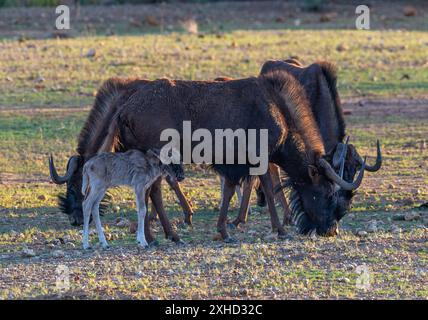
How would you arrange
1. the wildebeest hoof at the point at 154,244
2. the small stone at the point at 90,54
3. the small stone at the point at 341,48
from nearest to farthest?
1. the wildebeest hoof at the point at 154,244
2. the small stone at the point at 90,54
3. the small stone at the point at 341,48

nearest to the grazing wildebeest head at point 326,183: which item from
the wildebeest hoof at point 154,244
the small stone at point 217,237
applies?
the small stone at point 217,237

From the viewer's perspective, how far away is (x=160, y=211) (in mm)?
11188

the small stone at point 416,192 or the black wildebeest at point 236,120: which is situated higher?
the black wildebeest at point 236,120

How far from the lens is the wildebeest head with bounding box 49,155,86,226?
1132 cm

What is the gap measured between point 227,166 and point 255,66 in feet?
45.0

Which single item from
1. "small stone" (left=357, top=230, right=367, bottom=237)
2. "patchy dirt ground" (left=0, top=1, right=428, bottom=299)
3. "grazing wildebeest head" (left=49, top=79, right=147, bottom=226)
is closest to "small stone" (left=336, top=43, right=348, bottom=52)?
"patchy dirt ground" (left=0, top=1, right=428, bottom=299)

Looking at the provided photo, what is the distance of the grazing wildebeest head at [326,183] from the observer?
11320 mm

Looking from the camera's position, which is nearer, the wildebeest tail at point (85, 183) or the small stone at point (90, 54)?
the wildebeest tail at point (85, 183)

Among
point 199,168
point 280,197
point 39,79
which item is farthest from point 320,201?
point 39,79

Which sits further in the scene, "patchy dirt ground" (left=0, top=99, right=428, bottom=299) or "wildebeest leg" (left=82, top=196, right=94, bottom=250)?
"wildebeest leg" (left=82, top=196, right=94, bottom=250)

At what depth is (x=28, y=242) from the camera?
1127cm

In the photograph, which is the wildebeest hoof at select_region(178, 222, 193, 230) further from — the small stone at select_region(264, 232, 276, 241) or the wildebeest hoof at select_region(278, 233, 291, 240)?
the wildebeest hoof at select_region(278, 233, 291, 240)

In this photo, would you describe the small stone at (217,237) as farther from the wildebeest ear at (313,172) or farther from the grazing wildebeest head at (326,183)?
the wildebeest ear at (313,172)

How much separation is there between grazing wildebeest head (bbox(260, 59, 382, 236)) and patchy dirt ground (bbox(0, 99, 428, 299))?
0.25 m
